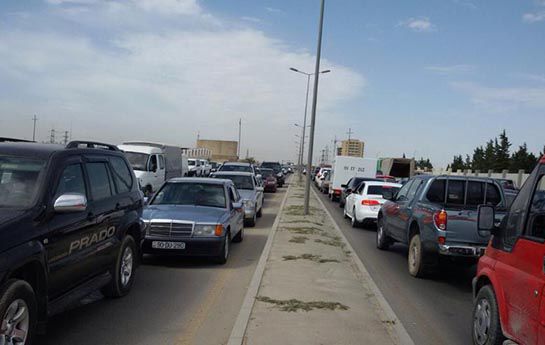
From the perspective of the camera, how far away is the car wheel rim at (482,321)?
523 centimetres

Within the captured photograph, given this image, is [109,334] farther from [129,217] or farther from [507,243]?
[507,243]

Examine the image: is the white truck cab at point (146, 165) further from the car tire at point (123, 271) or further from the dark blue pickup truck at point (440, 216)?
the car tire at point (123, 271)

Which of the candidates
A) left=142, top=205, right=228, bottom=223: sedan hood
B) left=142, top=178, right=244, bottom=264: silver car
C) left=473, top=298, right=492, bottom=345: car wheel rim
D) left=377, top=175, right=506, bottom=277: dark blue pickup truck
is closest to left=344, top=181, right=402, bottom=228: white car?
left=377, top=175, right=506, bottom=277: dark blue pickup truck

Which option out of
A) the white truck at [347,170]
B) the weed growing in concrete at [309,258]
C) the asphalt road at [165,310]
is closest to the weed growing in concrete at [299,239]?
the weed growing in concrete at [309,258]

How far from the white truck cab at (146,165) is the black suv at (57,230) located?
53.2 feet

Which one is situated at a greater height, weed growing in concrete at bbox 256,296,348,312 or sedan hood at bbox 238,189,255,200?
sedan hood at bbox 238,189,255,200

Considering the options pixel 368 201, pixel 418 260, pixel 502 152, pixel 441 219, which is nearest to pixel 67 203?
pixel 441 219

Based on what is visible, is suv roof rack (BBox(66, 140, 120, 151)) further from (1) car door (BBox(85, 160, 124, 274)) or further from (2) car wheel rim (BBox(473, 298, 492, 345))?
(2) car wheel rim (BBox(473, 298, 492, 345))

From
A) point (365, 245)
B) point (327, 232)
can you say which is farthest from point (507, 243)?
point (327, 232)

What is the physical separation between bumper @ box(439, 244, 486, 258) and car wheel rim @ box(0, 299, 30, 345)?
6.33 m

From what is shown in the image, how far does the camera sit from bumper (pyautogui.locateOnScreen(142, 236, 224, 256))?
9.45 meters

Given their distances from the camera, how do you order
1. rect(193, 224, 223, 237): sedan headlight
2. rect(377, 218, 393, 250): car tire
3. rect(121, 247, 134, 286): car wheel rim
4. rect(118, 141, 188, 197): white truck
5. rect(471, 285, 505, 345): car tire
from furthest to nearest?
1. rect(118, 141, 188, 197): white truck
2. rect(377, 218, 393, 250): car tire
3. rect(193, 224, 223, 237): sedan headlight
4. rect(121, 247, 134, 286): car wheel rim
5. rect(471, 285, 505, 345): car tire

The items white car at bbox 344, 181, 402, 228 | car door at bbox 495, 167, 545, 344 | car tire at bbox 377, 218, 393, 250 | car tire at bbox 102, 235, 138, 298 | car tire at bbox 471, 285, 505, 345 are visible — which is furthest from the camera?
white car at bbox 344, 181, 402, 228

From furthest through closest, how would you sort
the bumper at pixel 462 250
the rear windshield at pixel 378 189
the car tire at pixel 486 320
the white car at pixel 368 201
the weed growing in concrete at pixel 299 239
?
the rear windshield at pixel 378 189
the white car at pixel 368 201
the weed growing in concrete at pixel 299 239
the bumper at pixel 462 250
the car tire at pixel 486 320
